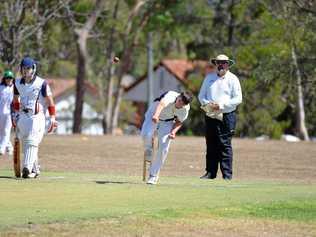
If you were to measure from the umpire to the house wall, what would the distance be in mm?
61709

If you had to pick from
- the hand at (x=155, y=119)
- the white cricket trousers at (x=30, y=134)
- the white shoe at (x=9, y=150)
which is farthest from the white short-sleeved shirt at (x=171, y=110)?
the white shoe at (x=9, y=150)

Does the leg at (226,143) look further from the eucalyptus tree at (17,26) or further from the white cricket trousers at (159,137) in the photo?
the eucalyptus tree at (17,26)

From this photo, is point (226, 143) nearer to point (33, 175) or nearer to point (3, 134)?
point (33, 175)

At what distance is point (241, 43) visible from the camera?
192ft

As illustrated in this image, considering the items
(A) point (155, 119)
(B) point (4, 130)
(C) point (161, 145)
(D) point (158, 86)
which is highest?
(D) point (158, 86)

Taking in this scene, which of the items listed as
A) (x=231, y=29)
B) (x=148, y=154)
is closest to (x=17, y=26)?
(x=231, y=29)

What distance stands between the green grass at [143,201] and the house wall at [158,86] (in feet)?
210

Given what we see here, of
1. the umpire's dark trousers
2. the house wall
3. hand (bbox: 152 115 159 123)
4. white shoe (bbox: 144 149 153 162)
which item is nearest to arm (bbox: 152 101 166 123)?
hand (bbox: 152 115 159 123)

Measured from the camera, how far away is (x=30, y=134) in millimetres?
16094

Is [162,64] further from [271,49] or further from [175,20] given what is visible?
[271,49]

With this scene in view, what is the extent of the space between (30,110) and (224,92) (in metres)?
3.52

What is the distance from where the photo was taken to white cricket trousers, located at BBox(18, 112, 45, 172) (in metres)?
16.0

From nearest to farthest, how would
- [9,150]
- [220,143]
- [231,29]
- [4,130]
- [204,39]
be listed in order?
[220,143] < [4,130] < [9,150] < [231,29] < [204,39]

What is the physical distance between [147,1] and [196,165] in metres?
33.5
